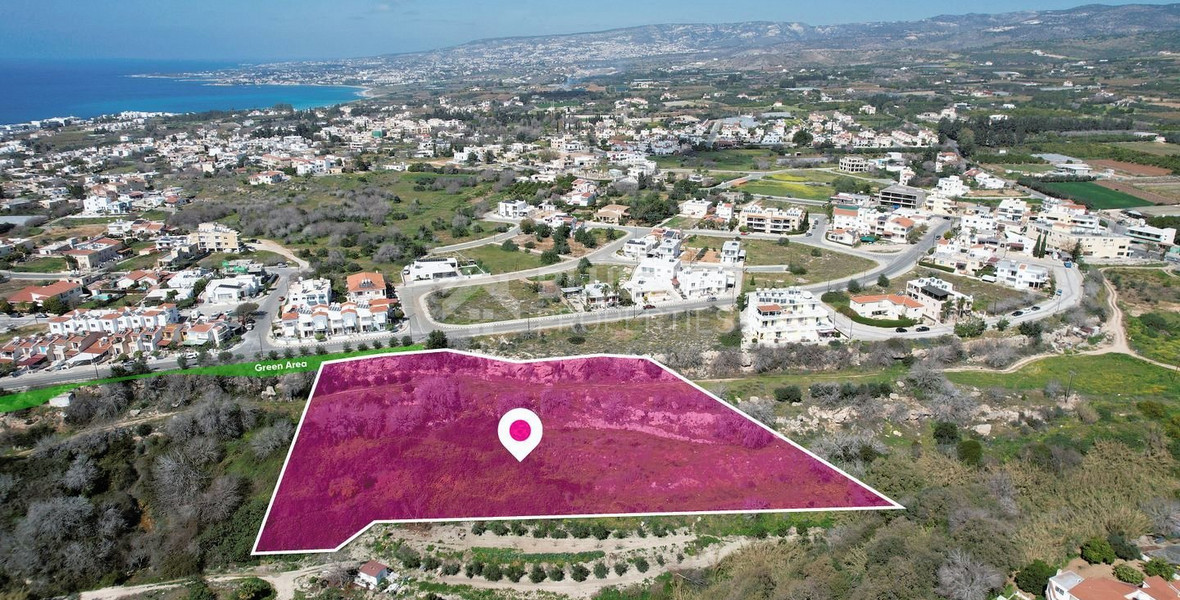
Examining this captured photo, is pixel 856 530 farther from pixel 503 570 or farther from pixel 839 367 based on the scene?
pixel 839 367

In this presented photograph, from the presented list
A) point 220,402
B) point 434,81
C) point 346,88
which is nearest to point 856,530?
point 220,402

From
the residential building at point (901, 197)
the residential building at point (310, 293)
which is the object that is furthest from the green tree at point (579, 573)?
the residential building at point (901, 197)

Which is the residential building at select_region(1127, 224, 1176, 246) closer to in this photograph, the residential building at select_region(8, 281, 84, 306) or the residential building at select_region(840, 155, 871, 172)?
the residential building at select_region(840, 155, 871, 172)

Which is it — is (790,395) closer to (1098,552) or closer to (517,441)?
(1098,552)

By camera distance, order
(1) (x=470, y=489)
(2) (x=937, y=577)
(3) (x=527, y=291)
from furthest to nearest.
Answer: (3) (x=527, y=291) < (2) (x=937, y=577) < (1) (x=470, y=489)

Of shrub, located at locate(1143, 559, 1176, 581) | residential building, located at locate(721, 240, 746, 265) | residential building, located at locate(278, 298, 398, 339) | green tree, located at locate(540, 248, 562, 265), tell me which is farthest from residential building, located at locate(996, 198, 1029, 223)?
residential building, located at locate(278, 298, 398, 339)

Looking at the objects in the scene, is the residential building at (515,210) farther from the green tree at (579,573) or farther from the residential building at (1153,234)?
the residential building at (1153,234)
